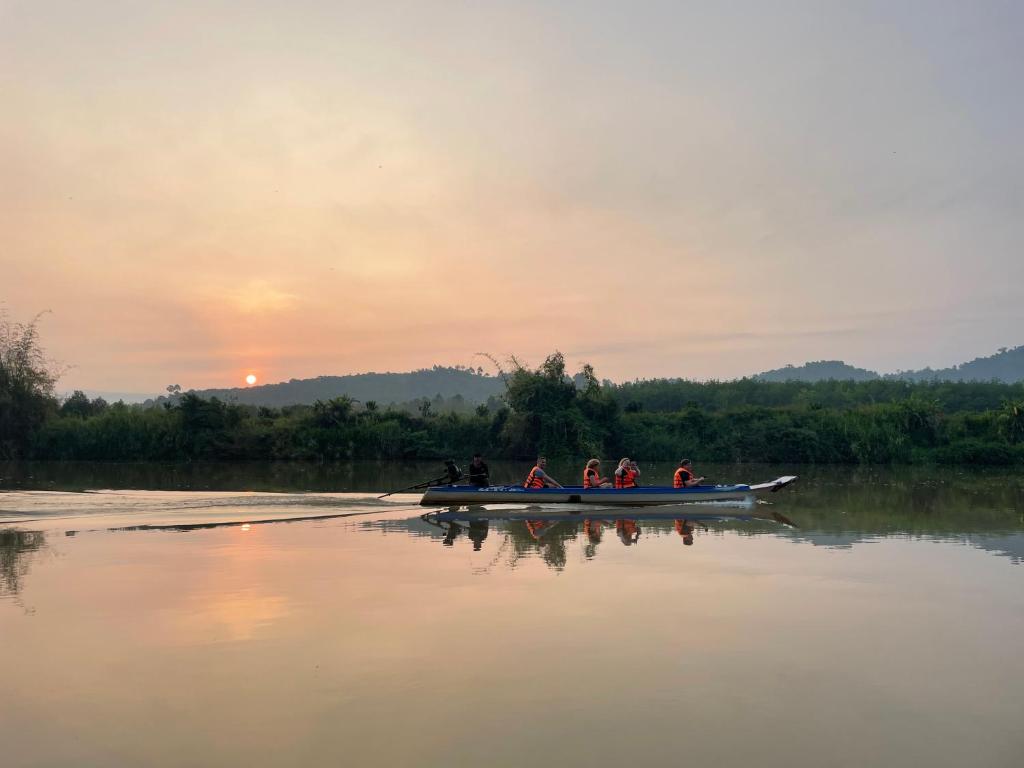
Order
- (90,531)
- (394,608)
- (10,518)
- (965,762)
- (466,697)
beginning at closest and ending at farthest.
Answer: (965,762) → (466,697) → (394,608) → (90,531) → (10,518)

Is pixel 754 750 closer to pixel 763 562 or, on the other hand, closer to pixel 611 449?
pixel 763 562

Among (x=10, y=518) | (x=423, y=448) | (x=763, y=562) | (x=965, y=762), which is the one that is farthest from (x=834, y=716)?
(x=423, y=448)

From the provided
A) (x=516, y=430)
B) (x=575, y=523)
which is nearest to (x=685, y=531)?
(x=575, y=523)

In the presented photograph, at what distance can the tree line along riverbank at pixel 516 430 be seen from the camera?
169 feet

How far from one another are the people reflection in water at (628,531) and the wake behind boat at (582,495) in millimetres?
1760

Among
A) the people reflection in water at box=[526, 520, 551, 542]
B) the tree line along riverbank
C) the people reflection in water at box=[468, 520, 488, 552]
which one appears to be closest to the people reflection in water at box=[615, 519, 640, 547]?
the people reflection in water at box=[526, 520, 551, 542]

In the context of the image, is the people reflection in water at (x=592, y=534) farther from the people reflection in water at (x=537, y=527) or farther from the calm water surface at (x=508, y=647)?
the people reflection in water at (x=537, y=527)

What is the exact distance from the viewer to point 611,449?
55.5m

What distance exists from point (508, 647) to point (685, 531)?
36.3 ft

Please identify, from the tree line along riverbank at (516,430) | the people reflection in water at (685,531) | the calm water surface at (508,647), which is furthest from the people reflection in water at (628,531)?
the tree line along riverbank at (516,430)

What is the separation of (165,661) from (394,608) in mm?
3130

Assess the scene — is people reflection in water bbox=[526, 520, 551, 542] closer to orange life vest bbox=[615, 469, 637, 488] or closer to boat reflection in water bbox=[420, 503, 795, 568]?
boat reflection in water bbox=[420, 503, 795, 568]

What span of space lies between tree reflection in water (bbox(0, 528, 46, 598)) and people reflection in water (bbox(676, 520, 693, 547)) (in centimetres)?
1172

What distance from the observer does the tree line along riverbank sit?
169 feet
